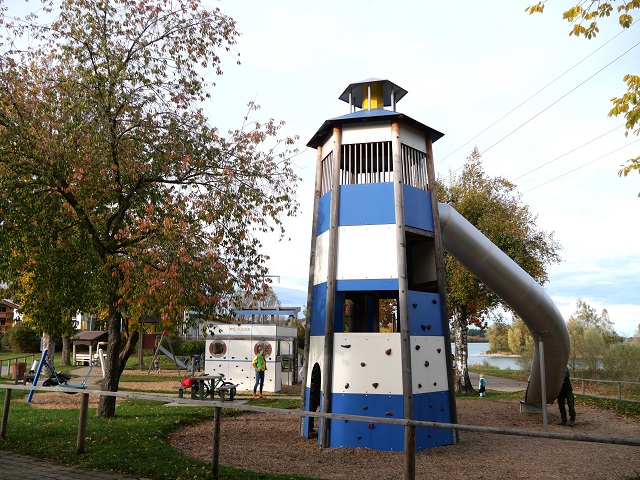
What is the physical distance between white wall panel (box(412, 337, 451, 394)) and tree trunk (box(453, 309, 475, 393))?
45.4 ft

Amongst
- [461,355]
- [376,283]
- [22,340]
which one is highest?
[376,283]

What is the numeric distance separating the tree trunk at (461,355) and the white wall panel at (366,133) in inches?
607

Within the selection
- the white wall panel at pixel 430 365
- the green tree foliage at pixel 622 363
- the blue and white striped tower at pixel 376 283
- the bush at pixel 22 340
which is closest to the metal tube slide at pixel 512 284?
the blue and white striped tower at pixel 376 283

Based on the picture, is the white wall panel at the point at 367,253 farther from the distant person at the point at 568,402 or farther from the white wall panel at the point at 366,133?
the distant person at the point at 568,402

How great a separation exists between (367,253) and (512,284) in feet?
15.0

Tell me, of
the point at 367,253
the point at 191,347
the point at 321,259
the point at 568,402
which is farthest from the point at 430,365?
the point at 191,347

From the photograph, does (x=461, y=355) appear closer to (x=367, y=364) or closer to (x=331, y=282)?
(x=367, y=364)

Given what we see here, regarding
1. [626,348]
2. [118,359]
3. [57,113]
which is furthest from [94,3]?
[626,348]

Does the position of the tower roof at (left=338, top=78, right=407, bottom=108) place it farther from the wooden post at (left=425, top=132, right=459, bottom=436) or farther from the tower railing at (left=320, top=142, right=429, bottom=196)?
the wooden post at (left=425, top=132, right=459, bottom=436)

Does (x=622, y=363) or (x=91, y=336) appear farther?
(x=91, y=336)

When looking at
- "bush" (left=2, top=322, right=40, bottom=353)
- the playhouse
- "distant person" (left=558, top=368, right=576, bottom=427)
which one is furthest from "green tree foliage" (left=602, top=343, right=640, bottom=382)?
"bush" (left=2, top=322, right=40, bottom=353)

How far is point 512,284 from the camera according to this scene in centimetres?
1346

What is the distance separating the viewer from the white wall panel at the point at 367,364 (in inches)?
412

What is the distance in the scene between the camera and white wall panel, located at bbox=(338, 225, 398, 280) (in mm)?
11000
